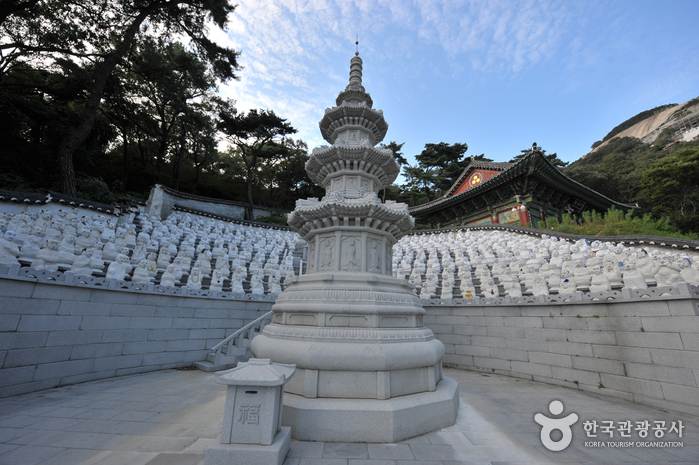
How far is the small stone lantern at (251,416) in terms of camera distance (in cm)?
301

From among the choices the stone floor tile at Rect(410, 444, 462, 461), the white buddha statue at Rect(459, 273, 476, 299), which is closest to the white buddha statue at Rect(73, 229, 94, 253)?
the stone floor tile at Rect(410, 444, 462, 461)

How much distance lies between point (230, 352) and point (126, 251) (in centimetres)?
565

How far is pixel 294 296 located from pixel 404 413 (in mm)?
2697

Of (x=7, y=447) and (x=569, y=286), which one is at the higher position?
(x=569, y=286)

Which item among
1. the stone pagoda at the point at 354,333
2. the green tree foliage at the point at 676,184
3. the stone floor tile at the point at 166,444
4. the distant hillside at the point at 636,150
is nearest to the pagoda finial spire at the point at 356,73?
the stone pagoda at the point at 354,333

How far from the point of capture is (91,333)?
652cm

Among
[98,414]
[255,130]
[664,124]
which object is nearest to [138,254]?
[98,414]

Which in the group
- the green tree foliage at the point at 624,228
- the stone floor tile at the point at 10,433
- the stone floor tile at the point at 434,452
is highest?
the green tree foliage at the point at 624,228

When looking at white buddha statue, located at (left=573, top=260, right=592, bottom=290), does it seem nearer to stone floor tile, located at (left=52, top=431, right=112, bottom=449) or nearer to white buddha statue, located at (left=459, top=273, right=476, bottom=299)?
white buddha statue, located at (left=459, top=273, right=476, bottom=299)

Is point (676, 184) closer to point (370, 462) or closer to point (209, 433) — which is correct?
point (370, 462)

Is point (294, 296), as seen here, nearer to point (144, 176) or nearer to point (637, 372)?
point (637, 372)

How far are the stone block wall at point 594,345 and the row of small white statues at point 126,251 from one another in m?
7.66

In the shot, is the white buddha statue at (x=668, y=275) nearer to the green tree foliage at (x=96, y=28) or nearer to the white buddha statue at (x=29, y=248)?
the white buddha statue at (x=29, y=248)

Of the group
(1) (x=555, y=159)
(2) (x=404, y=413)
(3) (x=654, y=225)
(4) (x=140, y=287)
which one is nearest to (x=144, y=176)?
(4) (x=140, y=287)
